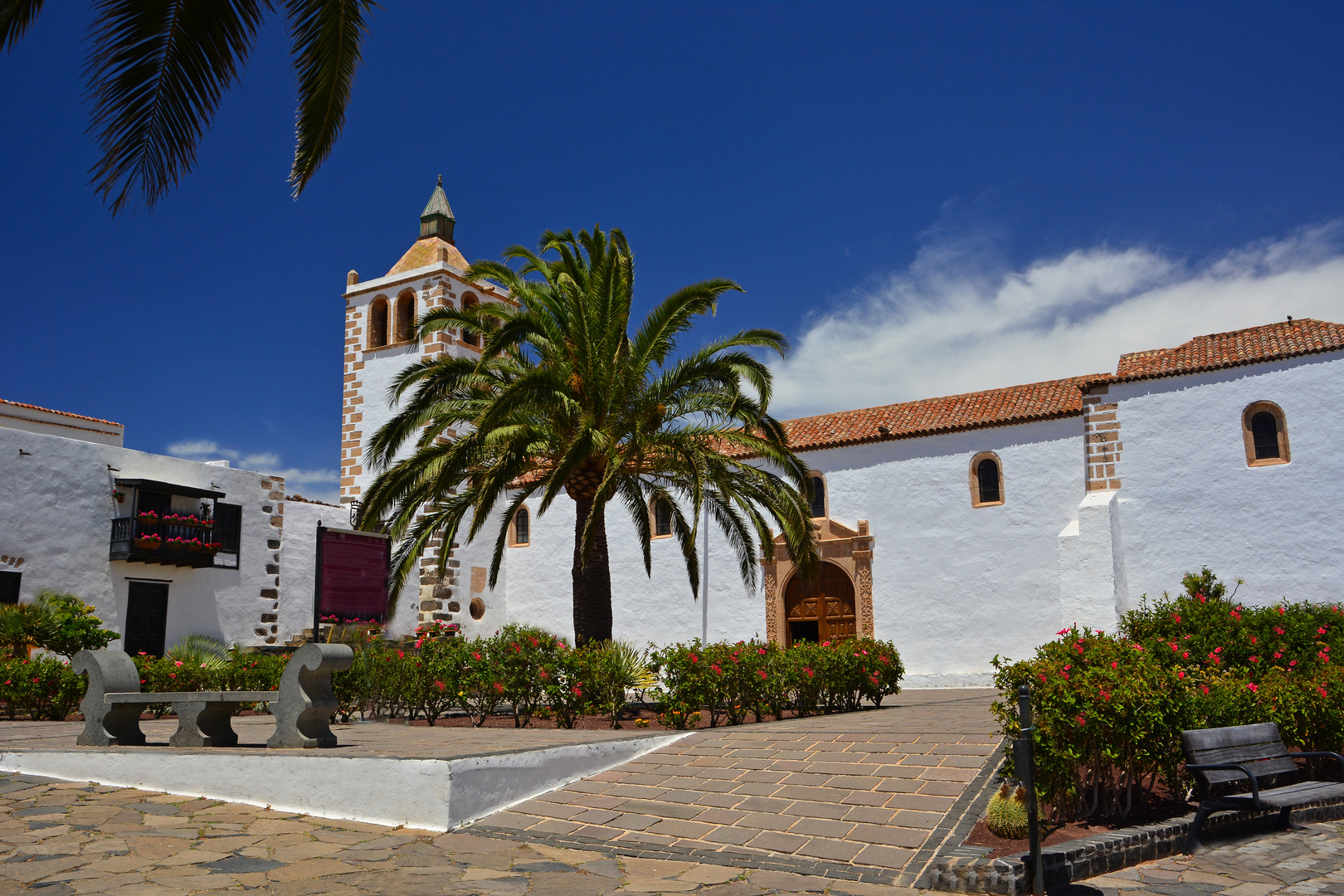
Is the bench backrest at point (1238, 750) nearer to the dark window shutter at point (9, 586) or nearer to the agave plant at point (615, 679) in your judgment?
the agave plant at point (615, 679)

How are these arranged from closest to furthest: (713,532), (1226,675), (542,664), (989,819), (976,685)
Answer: (989,819), (1226,675), (542,664), (976,685), (713,532)

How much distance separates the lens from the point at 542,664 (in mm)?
11438

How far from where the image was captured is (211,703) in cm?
816

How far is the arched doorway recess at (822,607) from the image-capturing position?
65.8 feet

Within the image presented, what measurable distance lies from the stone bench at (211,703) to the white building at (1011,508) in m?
9.34

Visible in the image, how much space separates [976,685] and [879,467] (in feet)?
14.9

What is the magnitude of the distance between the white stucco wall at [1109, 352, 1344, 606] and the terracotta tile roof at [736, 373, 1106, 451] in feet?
3.89

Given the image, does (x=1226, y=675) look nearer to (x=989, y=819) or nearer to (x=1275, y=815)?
(x=1275, y=815)

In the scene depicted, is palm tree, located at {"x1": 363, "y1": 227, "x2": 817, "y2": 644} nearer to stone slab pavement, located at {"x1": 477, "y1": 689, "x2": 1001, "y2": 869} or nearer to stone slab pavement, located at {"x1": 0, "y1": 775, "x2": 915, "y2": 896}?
stone slab pavement, located at {"x1": 477, "y1": 689, "x2": 1001, "y2": 869}

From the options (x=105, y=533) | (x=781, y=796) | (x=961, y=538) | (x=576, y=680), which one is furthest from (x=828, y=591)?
(x=781, y=796)

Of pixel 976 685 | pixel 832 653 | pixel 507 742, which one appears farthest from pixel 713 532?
pixel 507 742

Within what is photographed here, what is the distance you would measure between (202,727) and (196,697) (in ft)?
1.57

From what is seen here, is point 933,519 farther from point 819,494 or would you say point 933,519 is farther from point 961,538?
point 819,494

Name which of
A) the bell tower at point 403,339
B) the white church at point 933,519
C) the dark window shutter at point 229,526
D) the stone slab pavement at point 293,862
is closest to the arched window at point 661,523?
the white church at point 933,519
